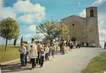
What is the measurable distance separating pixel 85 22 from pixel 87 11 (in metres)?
3.72

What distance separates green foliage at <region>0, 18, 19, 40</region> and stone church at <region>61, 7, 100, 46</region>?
17105 mm

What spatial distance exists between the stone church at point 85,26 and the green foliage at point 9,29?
17.1 m

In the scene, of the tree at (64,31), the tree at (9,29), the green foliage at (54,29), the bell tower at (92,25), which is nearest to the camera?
the green foliage at (54,29)

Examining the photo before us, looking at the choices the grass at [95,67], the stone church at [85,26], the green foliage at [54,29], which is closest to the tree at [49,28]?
the green foliage at [54,29]

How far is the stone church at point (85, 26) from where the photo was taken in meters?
110

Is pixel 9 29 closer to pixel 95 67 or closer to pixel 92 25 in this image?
pixel 92 25

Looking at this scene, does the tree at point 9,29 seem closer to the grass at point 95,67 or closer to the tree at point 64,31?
the tree at point 64,31

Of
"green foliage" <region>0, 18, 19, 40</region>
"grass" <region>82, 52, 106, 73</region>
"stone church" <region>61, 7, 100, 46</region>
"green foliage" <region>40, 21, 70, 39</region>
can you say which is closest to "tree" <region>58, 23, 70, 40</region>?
"green foliage" <region>40, 21, 70, 39</region>

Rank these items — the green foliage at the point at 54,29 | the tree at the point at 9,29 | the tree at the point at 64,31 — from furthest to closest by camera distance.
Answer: the tree at the point at 9,29
the tree at the point at 64,31
the green foliage at the point at 54,29

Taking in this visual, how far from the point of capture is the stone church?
110312 mm

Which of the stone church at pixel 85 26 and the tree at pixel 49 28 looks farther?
the stone church at pixel 85 26

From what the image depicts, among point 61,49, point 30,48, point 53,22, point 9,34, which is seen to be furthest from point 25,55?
point 9,34

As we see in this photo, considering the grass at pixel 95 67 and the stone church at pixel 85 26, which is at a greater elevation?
the stone church at pixel 85 26

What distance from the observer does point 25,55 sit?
25.1 meters
